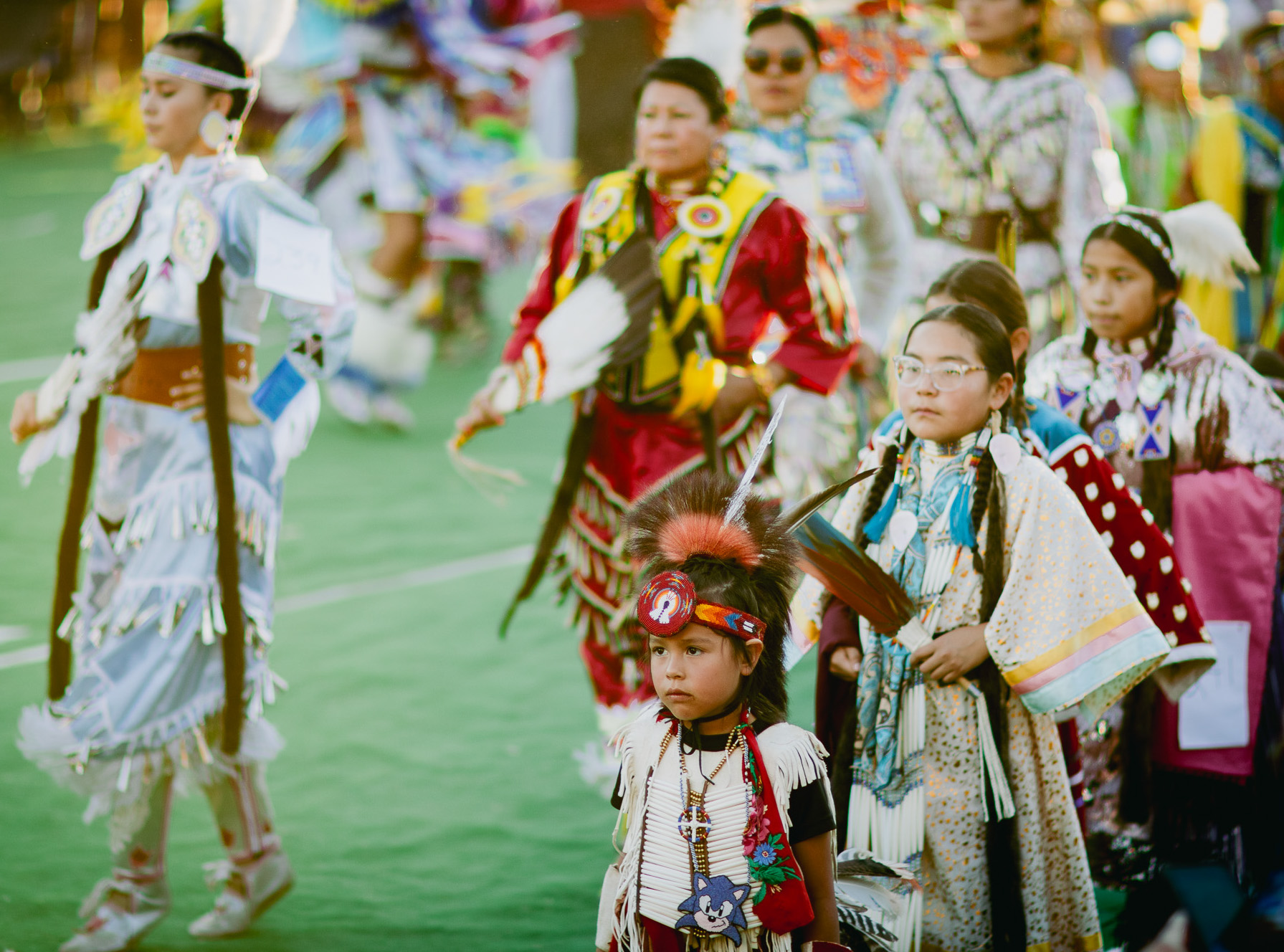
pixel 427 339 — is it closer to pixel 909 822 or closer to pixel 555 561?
pixel 555 561

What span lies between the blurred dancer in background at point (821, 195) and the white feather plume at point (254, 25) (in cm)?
166

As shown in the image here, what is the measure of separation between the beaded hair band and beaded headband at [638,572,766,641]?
5.03ft

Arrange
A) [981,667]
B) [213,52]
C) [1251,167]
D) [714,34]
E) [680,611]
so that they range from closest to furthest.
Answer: [680,611] → [981,667] → [213,52] → [714,34] → [1251,167]

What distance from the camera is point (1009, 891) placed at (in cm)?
257

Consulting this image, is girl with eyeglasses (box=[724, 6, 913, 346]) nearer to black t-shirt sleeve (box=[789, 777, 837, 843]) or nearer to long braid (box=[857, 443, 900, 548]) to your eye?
long braid (box=[857, 443, 900, 548])

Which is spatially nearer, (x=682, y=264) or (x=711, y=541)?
(x=711, y=541)

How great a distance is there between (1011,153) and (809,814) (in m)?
2.84

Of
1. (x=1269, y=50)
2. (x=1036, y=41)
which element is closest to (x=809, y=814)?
(x=1036, y=41)

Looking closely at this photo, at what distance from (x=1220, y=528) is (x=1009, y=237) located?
0.77 m

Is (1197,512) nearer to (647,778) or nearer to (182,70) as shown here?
(647,778)

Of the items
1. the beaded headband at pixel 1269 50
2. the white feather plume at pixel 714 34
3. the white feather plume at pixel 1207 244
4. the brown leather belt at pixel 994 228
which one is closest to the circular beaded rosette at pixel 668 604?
the white feather plume at pixel 1207 244

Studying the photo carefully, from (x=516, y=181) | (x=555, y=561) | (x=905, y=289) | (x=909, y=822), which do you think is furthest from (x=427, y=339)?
(x=909, y=822)

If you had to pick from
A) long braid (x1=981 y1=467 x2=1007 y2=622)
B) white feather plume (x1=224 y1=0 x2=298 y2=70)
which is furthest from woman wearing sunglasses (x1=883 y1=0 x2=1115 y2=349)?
white feather plume (x1=224 y1=0 x2=298 y2=70)

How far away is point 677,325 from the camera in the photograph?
349cm
